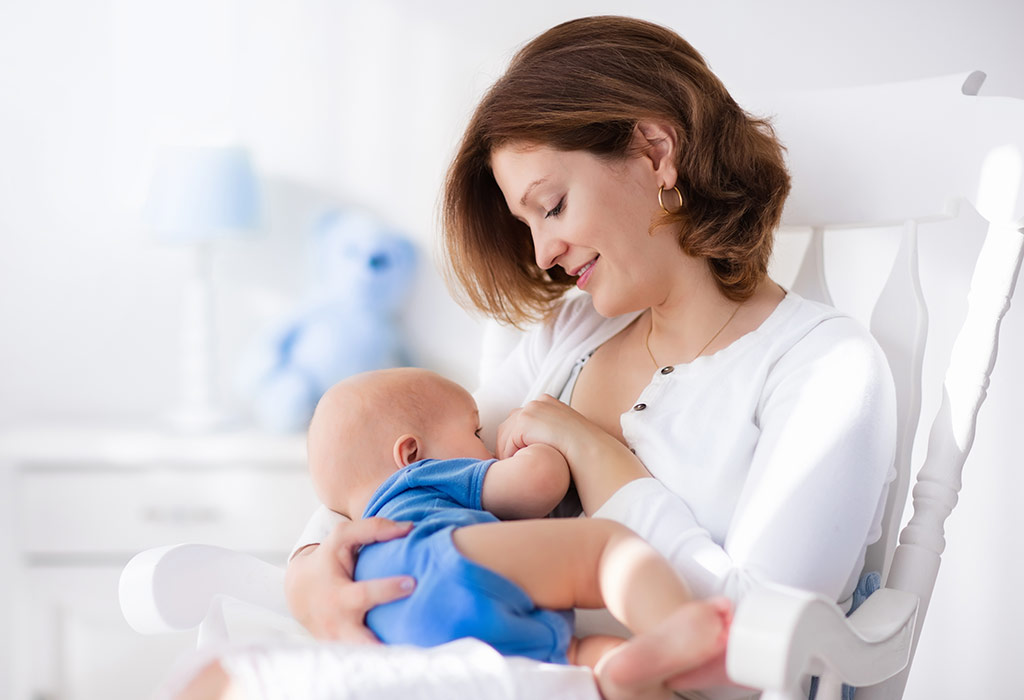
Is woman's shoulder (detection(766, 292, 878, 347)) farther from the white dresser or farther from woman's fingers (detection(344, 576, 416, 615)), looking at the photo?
the white dresser

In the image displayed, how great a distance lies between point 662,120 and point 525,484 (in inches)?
17.7

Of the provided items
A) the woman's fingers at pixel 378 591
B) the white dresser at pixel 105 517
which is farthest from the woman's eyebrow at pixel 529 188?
the white dresser at pixel 105 517

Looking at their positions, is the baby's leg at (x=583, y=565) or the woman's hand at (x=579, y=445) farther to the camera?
the woman's hand at (x=579, y=445)

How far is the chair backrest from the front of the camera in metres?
1.11

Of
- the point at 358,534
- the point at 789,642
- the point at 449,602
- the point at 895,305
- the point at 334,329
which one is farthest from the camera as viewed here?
the point at 334,329

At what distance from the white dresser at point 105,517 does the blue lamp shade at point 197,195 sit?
469 mm

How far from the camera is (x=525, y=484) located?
107 cm

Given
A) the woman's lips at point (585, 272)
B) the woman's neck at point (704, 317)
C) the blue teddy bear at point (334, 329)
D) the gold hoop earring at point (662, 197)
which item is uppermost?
the gold hoop earring at point (662, 197)

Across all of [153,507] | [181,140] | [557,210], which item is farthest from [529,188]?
[181,140]

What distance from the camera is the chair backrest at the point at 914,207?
111 cm

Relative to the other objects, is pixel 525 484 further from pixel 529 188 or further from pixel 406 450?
pixel 529 188

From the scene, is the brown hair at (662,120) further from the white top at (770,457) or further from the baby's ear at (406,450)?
the baby's ear at (406,450)

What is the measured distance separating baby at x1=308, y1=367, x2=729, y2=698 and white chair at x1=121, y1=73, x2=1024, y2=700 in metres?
0.11

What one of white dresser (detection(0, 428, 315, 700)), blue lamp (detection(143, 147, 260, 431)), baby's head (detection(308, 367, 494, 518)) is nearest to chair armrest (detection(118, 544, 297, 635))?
baby's head (detection(308, 367, 494, 518))
